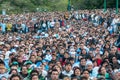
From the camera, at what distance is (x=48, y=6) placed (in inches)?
2731

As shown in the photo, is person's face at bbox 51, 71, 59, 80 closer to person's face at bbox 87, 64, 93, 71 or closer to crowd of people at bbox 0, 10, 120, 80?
crowd of people at bbox 0, 10, 120, 80

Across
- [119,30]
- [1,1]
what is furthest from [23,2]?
[119,30]

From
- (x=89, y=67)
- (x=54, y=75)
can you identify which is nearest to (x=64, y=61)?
(x=89, y=67)

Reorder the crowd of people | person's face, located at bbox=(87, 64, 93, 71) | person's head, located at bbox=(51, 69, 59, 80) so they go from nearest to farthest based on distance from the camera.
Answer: person's head, located at bbox=(51, 69, 59, 80), the crowd of people, person's face, located at bbox=(87, 64, 93, 71)

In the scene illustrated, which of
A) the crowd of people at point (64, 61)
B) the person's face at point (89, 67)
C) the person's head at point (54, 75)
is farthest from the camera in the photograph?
the person's face at point (89, 67)

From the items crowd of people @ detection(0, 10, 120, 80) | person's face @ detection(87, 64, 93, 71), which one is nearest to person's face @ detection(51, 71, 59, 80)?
crowd of people @ detection(0, 10, 120, 80)

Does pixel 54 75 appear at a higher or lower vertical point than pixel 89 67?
higher

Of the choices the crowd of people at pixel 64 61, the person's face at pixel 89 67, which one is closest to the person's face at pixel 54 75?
the crowd of people at pixel 64 61

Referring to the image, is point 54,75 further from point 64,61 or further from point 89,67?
point 64,61

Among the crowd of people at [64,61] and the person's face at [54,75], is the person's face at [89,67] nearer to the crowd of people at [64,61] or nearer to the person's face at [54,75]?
the crowd of people at [64,61]

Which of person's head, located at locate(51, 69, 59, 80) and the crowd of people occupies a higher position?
person's head, located at locate(51, 69, 59, 80)

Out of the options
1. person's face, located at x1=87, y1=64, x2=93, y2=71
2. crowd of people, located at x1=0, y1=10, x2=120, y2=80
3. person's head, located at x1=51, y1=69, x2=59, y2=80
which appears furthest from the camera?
person's face, located at x1=87, y1=64, x2=93, y2=71

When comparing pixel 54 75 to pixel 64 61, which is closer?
pixel 54 75

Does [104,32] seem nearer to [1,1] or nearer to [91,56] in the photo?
[91,56]
